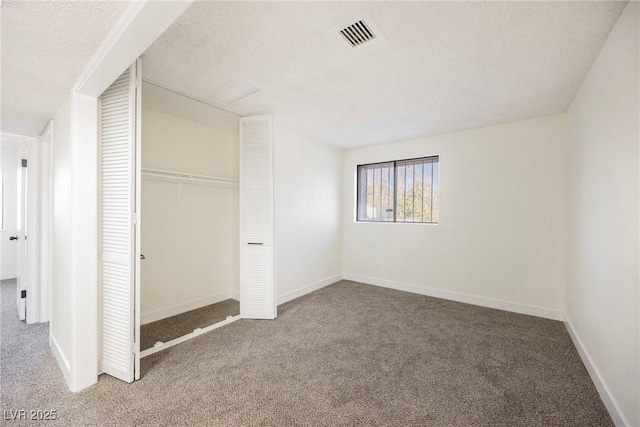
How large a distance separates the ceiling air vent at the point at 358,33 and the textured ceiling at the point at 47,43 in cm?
123

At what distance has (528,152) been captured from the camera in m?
3.45

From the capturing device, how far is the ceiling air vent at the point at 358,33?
1.74 metres

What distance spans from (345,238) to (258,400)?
350cm

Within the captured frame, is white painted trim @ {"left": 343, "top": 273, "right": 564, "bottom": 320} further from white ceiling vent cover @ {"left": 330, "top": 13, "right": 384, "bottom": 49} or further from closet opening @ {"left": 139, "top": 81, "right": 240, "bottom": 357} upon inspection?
white ceiling vent cover @ {"left": 330, "top": 13, "right": 384, "bottom": 49}

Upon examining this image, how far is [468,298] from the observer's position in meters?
3.91

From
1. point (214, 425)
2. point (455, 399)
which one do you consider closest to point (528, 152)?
point (455, 399)

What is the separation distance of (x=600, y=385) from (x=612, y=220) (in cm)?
119

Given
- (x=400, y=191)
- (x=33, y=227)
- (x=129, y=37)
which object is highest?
(x=129, y=37)

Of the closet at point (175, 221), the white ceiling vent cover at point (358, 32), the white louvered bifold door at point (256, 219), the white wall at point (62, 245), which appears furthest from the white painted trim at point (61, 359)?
the white ceiling vent cover at point (358, 32)

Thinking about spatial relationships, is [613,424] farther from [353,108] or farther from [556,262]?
[353,108]

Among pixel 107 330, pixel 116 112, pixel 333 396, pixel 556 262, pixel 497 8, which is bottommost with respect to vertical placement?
pixel 333 396

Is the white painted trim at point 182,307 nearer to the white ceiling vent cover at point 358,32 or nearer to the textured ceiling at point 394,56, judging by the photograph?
the textured ceiling at point 394,56

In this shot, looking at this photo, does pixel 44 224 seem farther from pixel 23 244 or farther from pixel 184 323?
pixel 184 323

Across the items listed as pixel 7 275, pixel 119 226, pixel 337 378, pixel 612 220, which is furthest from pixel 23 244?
pixel 612 220
